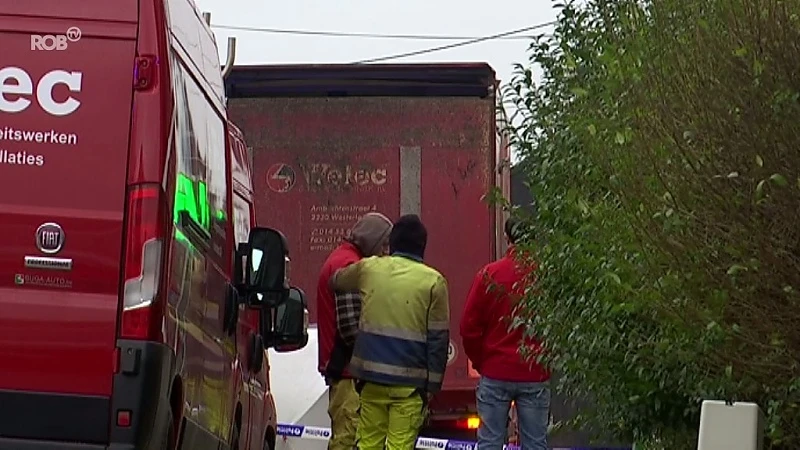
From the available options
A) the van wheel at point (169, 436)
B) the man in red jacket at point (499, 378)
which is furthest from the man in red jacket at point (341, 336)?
the van wheel at point (169, 436)

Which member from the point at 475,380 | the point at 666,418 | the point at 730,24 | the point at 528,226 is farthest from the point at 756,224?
the point at 475,380

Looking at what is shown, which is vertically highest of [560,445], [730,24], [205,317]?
[730,24]

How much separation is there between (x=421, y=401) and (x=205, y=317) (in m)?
2.59

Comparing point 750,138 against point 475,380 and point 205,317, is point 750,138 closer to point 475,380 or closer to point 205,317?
point 205,317

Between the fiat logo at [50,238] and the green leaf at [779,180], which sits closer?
the green leaf at [779,180]

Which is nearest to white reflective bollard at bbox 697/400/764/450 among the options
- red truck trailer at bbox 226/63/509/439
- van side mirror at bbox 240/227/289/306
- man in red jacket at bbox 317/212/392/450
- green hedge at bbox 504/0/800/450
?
green hedge at bbox 504/0/800/450

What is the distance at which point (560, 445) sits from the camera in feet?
39.9

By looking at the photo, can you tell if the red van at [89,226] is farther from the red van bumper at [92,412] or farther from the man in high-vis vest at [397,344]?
the man in high-vis vest at [397,344]

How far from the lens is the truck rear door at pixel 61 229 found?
6043mm

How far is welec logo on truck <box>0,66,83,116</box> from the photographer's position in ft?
20.2

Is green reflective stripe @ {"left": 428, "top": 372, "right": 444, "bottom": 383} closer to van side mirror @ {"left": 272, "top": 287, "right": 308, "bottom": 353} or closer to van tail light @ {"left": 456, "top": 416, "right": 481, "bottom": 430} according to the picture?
van side mirror @ {"left": 272, "top": 287, "right": 308, "bottom": 353}

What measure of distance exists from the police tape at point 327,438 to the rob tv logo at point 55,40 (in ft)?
18.3

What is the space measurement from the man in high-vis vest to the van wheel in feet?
9.95

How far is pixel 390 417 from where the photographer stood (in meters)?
9.48
